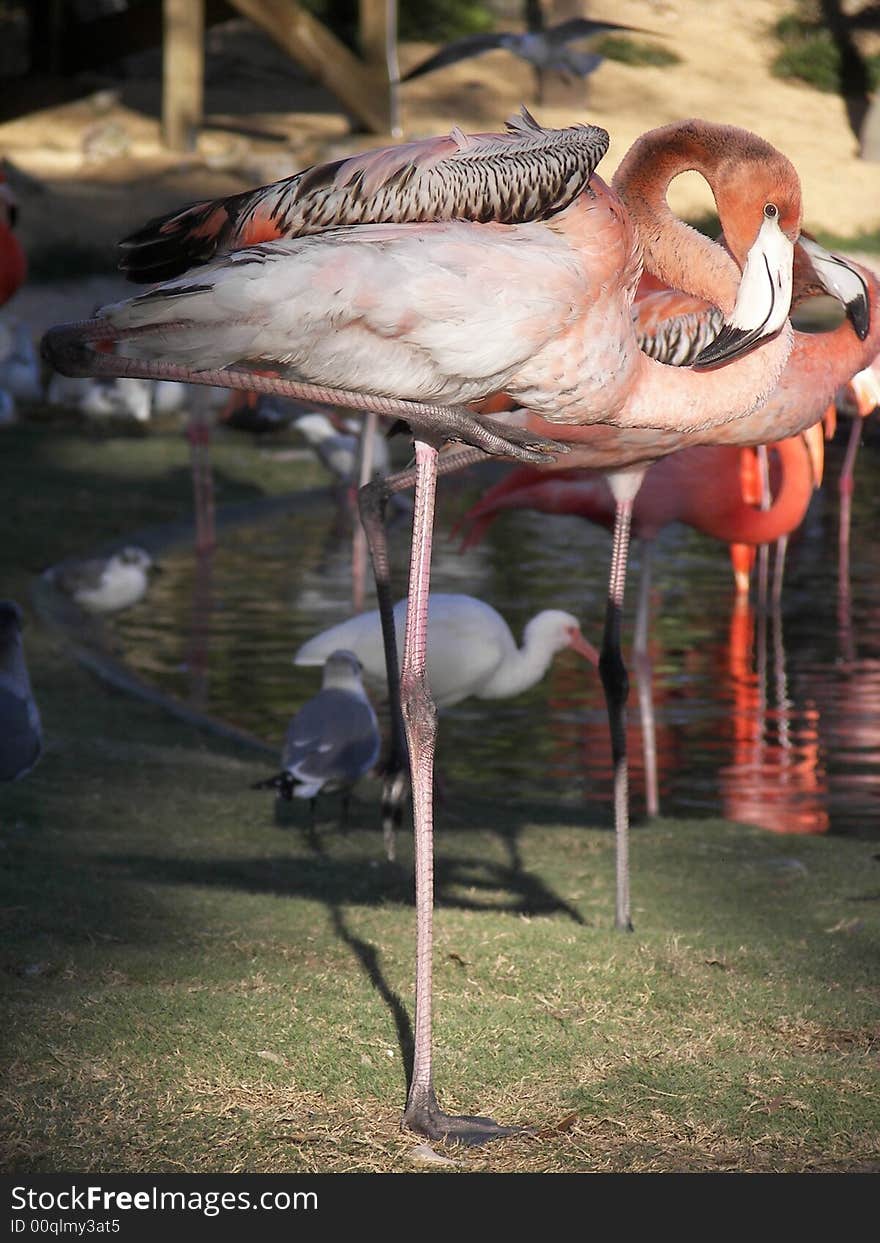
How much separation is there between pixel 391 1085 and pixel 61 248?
1703cm

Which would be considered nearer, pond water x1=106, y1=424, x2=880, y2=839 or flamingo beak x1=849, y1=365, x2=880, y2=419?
flamingo beak x1=849, y1=365, x2=880, y2=419

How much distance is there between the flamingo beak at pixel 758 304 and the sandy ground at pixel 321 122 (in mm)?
14193

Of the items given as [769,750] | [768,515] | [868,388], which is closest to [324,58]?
[768,515]

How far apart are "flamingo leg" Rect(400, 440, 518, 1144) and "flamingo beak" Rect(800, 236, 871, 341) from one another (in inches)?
64.1

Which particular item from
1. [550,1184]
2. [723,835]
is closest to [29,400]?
[723,835]

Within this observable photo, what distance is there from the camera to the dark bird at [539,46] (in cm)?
616

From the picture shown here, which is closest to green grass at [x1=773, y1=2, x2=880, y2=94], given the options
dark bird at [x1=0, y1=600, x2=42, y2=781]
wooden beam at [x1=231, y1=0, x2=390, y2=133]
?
wooden beam at [x1=231, y1=0, x2=390, y2=133]

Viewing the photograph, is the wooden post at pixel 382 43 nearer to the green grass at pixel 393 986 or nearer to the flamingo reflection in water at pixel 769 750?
the flamingo reflection in water at pixel 769 750

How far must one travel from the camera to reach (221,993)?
3535 millimetres

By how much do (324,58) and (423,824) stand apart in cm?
1671

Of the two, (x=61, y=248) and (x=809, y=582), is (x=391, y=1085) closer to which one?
(x=809, y=582)

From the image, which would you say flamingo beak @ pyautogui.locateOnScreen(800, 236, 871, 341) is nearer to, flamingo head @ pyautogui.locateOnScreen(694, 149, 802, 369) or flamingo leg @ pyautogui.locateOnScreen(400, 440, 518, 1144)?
flamingo head @ pyautogui.locateOnScreen(694, 149, 802, 369)

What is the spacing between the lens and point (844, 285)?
4.47 meters

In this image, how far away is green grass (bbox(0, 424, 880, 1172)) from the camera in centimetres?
296
